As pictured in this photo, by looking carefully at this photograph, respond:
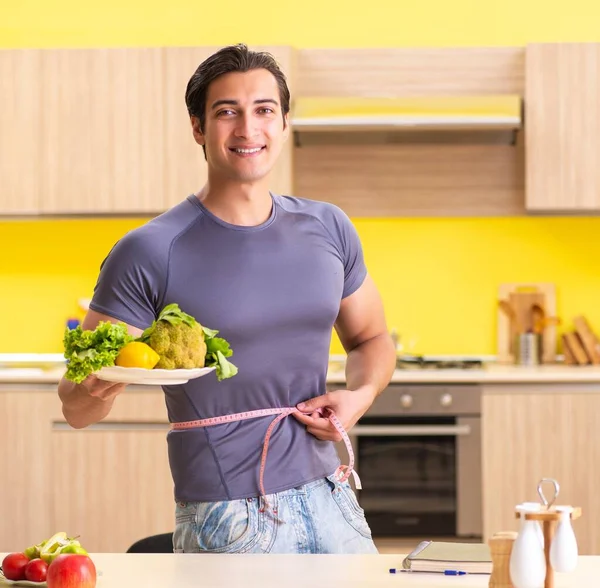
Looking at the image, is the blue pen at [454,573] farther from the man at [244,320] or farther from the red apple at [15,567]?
the red apple at [15,567]

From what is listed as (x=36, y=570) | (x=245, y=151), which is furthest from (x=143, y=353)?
(x=245, y=151)

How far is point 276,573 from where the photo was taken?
1717mm

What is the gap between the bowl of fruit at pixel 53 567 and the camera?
1.59 m

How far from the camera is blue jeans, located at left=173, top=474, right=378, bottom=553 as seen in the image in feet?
6.13

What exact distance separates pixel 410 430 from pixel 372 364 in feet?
5.81

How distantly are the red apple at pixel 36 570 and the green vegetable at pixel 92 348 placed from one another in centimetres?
30

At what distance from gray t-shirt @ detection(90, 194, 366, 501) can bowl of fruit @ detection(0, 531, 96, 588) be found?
0.28 metres

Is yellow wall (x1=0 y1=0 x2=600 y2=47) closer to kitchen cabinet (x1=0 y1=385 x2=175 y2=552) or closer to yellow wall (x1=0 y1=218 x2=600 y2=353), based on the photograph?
yellow wall (x1=0 y1=218 x2=600 y2=353)

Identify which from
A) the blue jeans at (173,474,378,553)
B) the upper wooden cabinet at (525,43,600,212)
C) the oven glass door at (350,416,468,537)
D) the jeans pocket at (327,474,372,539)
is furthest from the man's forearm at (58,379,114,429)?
the upper wooden cabinet at (525,43,600,212)

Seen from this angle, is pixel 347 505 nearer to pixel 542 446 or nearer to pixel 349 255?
pixel 349 255

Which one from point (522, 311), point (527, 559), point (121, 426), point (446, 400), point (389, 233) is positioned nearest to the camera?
point (527, 559)

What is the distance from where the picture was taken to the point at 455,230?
4570 mm

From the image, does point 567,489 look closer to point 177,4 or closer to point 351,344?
point 351,344

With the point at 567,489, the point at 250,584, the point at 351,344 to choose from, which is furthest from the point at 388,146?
the point at 250,584
